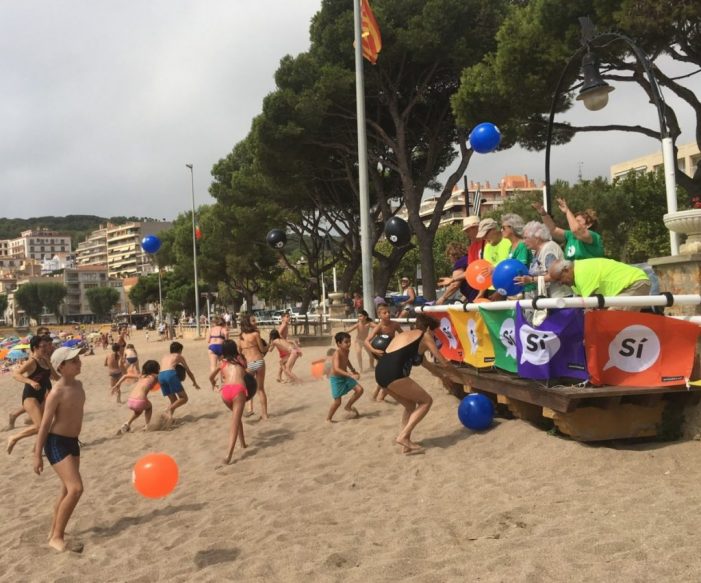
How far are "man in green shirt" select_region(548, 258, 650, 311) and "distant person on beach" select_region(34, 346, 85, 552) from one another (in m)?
4.24

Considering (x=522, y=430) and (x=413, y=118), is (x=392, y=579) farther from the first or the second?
(x=413, y=118)

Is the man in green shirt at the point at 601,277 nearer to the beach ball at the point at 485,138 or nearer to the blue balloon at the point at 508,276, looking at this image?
the blue balloon at the point at 508,276

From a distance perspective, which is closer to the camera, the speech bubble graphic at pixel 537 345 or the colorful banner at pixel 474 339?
the speech bubble graphic at pixel 537 345

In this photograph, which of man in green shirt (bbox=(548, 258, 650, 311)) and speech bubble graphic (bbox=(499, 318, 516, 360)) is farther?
speech bubble graphic (bbox=(499, 318, 516, 360))

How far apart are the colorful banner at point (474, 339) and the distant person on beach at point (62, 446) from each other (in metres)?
4.11

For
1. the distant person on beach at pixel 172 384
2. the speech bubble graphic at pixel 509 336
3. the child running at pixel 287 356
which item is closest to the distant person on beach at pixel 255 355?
the distant person on beach at pixel 172 384

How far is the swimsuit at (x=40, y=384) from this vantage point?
325 inches

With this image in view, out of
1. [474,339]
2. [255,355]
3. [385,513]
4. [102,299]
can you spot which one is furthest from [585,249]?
[102,299]

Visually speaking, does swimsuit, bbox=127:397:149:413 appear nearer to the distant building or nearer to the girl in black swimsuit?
the girl in black swimsuit

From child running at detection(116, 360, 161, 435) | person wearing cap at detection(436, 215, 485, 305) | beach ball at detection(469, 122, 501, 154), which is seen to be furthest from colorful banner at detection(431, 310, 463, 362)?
child running at detection(116, 360, 161, 435)

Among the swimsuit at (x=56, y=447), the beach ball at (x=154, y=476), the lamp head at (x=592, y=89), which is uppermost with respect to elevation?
the lamp head at (x=592, y=89)

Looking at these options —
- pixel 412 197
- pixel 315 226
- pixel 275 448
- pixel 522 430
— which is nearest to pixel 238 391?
pixel 275 448

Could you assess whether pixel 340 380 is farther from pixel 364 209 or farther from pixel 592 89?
pixel 364 209

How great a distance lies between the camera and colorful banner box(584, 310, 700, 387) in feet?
16.7
